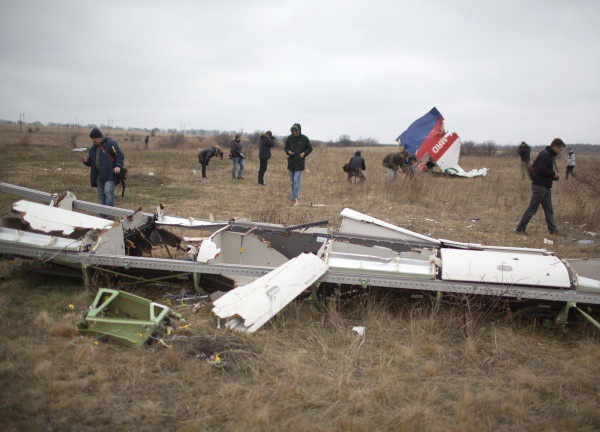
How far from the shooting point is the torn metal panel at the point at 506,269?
12.6ft

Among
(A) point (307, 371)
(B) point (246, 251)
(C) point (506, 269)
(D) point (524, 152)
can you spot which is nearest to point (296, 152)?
(B) point (246, 251)

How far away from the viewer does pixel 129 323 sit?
351 cm

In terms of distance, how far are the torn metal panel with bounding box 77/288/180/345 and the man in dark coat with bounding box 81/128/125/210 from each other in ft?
10.6

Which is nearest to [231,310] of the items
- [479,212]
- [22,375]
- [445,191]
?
[22,375]

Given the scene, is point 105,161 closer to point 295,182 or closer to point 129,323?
point 129,323

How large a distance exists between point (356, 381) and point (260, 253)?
2.33 meters

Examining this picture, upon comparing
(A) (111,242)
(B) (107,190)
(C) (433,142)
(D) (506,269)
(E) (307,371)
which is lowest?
(E) (307,371)

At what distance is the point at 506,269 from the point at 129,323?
3.28 meters

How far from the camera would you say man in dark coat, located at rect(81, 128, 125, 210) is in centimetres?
657

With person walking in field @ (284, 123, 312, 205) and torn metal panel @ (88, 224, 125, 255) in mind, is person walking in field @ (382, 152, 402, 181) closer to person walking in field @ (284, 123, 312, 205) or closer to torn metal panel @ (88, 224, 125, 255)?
person walking in field @ (284, 123, 312, 205)

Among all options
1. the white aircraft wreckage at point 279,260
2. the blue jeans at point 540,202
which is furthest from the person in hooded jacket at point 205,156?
the blue jeans at point 540,202

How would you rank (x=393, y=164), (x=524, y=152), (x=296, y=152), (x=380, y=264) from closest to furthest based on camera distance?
(x=380, y=264) → (x=296, y=152) → (x=393, y=164) → (x=524, y=152)

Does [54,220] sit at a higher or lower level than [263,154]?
lower

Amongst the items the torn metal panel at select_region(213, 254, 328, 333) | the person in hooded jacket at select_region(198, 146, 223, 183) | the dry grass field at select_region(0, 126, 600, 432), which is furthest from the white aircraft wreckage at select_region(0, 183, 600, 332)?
the person in hooded jacket at select_region(198, 146, 223, 183)
